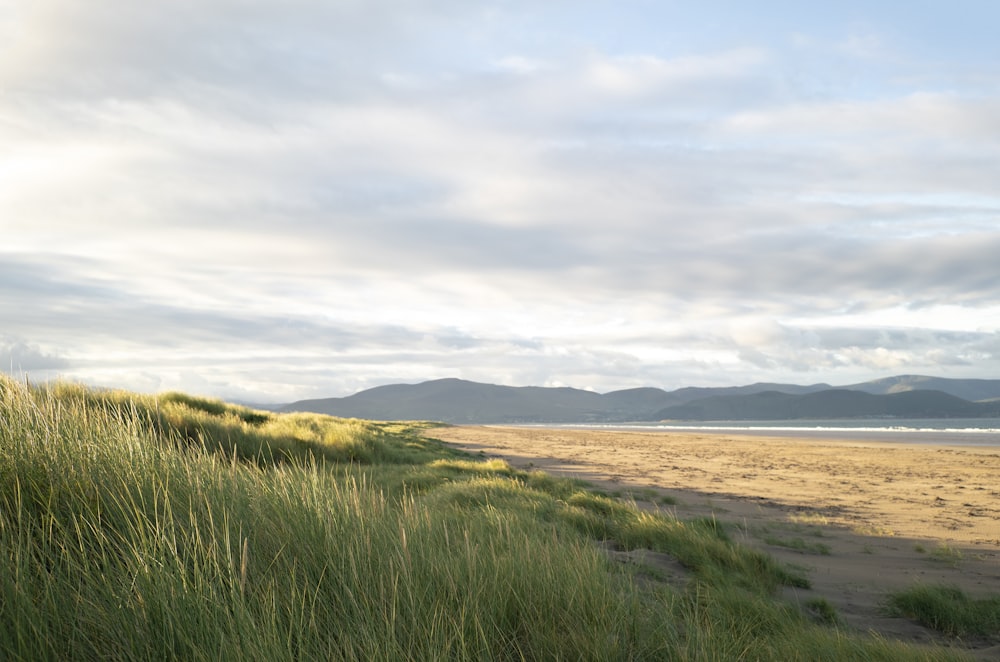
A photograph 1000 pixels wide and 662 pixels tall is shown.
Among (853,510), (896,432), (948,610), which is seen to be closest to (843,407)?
(896,432)

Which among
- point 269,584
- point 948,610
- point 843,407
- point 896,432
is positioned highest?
point 269,584

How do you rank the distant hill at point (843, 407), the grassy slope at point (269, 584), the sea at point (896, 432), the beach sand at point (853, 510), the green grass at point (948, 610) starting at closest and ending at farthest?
1. the grassy slope at point (269, 584)
2. the green grass at point (948, 610)
3. the beach sand at point (853, 510)
4. the sea at point (896, 432)
5. the distant hill at point (843, 407)

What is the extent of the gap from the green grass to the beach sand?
0.21 meters

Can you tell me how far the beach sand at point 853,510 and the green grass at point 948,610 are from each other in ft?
0.68

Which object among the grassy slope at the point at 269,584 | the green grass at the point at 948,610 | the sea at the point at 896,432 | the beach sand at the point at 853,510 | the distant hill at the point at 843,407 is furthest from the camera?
the distant hill at the point at 843,407

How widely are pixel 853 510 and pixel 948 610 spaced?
28.5ft

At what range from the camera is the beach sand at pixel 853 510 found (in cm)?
788

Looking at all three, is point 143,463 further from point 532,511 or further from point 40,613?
point 532,511

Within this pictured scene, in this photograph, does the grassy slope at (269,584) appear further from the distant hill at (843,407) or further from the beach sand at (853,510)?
the distant hill at (843,407)

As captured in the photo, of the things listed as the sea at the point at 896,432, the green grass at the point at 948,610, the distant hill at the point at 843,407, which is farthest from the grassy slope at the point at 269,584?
the distant hill at the point at 843,407

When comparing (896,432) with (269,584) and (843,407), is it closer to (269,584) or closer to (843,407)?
(269,584)

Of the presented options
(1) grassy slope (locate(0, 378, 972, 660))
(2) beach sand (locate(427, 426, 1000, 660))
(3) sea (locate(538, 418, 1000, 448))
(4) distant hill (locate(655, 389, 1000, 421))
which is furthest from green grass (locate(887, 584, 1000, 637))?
(4) distant hill (locate(655, 389, 1000, 421))

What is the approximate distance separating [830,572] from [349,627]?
7745mm

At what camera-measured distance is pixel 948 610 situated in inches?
255
